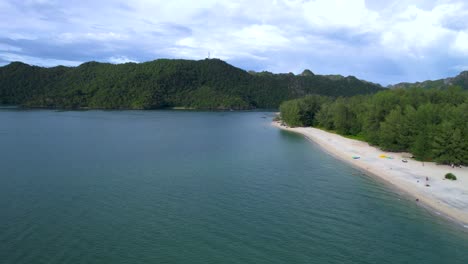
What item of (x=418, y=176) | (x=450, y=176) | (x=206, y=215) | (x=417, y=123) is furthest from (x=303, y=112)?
(x=206, y=215)

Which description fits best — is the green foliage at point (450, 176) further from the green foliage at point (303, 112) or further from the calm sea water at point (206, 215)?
the green foliage at point (303, 112)

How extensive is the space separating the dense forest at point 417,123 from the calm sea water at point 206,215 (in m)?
12.6

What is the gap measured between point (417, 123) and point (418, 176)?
17363 mm

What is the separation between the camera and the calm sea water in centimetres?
2438

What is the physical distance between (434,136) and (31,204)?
168ft

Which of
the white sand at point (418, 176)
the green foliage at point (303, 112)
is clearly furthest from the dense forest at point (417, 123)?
the green foliage at point (303, 112)

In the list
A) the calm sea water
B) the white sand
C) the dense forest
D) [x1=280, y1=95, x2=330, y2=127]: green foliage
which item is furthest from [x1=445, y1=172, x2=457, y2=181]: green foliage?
[x1=280, y1=95, x2=330, y2=127]: green foliage

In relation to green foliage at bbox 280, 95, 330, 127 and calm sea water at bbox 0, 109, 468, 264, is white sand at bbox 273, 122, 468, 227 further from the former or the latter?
green foliage at bbox 280, 95, 330, 127

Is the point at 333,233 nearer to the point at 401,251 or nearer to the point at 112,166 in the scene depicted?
the point at 401,251

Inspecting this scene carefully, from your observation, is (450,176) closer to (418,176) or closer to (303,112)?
(418,176)

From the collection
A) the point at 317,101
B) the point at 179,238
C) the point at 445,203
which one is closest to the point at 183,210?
the point at 179,238

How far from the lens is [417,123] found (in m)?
59.3

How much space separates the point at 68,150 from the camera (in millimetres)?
62781

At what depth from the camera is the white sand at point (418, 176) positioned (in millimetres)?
34219
